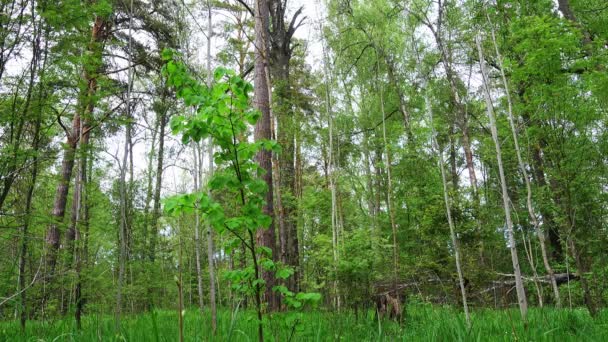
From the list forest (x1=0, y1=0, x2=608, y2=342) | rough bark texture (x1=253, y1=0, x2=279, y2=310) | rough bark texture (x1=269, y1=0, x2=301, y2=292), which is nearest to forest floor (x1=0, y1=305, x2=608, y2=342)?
forest (x1=0, y1=0, x2=608, y2=342)

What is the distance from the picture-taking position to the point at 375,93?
1241 centimetres

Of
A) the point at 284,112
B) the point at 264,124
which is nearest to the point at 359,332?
the point at 264,124

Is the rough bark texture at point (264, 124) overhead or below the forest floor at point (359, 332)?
overhead

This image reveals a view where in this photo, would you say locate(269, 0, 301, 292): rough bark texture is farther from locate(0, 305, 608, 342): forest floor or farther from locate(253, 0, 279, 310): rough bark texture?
locate(0, 305, 608, 342): forest floor

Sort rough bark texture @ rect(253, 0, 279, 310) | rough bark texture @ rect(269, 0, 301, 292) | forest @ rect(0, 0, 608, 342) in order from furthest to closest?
rough bark texture @ rect(269, 0, 301, 292)
rough bark texture @ rect(253, 0, 279, 310)
forest @ rect(0, 0, 608, 342)

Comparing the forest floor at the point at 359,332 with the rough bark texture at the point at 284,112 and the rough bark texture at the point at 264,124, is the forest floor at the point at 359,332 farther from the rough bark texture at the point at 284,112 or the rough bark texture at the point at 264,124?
the rough bark texture at the point at 284,112

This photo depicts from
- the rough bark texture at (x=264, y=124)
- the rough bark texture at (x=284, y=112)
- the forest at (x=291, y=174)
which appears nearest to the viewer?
the forest at (x=291, y=174)

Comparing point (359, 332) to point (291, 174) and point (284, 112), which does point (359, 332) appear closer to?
point (284, 112)

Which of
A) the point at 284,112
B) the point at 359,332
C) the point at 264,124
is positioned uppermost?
the point at 284,112

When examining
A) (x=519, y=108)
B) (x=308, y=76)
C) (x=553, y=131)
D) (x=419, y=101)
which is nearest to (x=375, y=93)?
(x=419, y=101)

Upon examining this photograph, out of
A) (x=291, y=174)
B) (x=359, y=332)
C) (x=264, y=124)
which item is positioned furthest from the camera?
(x=291, y=174)

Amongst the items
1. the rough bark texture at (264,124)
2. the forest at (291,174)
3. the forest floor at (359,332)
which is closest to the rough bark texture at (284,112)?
the forest at (291,174)

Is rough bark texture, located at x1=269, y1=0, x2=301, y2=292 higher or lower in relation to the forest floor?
higher

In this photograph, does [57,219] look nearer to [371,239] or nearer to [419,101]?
[371,239]
